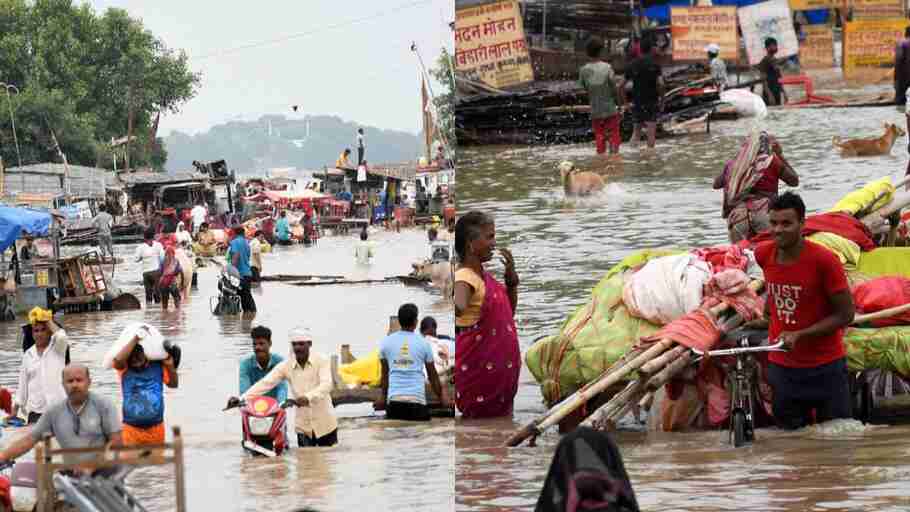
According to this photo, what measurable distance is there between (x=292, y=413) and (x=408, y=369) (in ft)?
3.66

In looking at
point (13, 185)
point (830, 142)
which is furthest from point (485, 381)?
point (13, 185)

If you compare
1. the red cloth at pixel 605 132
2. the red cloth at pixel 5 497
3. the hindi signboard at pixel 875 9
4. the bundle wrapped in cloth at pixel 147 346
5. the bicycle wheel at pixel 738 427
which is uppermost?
the hindi signboard at pixel 875 9

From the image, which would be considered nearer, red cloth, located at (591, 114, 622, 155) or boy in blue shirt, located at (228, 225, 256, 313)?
red cloth, located at (591, 114, 622, 155)

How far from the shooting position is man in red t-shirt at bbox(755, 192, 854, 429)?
539 cm

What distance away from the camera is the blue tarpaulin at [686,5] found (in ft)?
43.0

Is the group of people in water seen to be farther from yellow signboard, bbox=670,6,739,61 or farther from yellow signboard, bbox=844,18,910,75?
yellow signboard, bbox=844,18,910,75

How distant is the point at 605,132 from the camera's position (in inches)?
407

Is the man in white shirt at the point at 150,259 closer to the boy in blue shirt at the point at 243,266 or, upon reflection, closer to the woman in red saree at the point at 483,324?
the boy in blue shirt at the point at 243,266

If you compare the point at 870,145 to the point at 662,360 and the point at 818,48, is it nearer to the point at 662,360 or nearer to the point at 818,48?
the point at 818,48

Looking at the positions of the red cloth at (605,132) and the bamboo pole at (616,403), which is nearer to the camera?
the bamboo pole at (616,403)

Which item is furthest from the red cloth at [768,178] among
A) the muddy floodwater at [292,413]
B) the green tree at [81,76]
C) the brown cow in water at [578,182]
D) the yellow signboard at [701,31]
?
the yellow signboard at [701,31]

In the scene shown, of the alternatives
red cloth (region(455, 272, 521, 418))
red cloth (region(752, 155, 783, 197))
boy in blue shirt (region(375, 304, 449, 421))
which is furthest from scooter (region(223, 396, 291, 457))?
red cloth (region(752, 155, 783, 197))

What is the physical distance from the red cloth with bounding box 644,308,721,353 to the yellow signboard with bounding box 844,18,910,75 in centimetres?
817

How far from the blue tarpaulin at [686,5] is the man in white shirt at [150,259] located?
601cm
